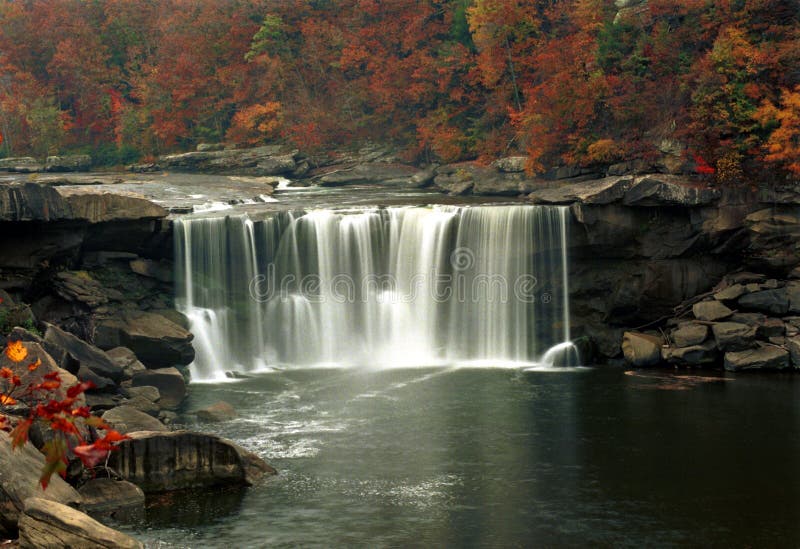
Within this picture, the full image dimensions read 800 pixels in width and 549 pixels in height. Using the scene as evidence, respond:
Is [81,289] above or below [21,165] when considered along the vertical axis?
below

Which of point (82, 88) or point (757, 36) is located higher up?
point (82, 88)

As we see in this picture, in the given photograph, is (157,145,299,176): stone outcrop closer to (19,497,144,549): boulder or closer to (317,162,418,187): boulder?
(317,162,418,187): boulder

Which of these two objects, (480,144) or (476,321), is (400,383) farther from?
(480,144)

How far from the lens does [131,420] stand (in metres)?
24.6

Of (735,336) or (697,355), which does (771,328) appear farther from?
(697,355)

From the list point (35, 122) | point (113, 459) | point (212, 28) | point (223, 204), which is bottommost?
point (113, 459)

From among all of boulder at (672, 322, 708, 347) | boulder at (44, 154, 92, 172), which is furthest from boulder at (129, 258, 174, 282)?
boulder at (44, 154, 92, 172)

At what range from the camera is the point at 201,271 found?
35188mm

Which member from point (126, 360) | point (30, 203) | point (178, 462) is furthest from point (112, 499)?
point (30, 203)

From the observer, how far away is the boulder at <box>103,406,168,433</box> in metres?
24.0

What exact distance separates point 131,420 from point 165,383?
4.56 meters

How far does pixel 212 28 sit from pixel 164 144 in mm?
8586

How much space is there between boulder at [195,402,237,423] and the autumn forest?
756 inches

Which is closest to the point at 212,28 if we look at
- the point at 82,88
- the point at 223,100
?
the point at 223,100
